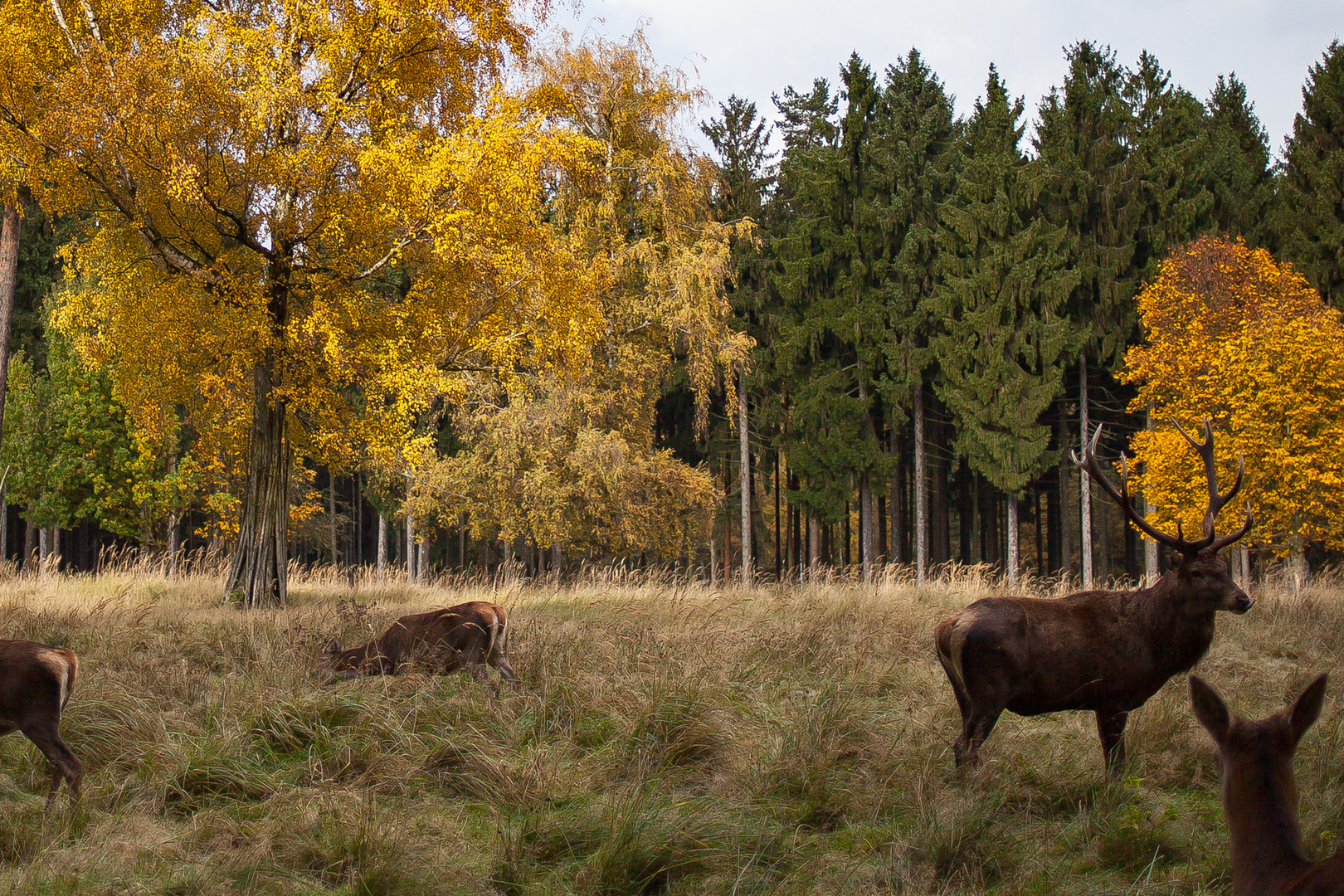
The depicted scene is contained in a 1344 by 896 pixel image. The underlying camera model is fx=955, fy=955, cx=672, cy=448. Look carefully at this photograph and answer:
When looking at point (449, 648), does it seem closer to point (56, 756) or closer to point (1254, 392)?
point (56, 756)

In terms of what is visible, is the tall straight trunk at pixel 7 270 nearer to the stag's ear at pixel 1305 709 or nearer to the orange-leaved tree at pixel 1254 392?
the stag's ear at pixel 1305 709

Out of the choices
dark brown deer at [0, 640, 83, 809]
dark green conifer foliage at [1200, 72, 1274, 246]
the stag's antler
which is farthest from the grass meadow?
dark green conifer foliage at [1200, 72, 1274, 246]

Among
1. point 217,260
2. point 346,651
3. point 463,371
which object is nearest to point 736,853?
point 346,651

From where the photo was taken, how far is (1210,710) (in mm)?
2148

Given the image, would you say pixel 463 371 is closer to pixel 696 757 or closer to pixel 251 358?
pixel 251 358

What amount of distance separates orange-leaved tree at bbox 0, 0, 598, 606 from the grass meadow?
388 cm

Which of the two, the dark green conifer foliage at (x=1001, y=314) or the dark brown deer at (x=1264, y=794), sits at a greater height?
the dark green conifer foliage at (x=1001, y=314)

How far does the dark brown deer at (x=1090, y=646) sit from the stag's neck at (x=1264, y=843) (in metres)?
2.96

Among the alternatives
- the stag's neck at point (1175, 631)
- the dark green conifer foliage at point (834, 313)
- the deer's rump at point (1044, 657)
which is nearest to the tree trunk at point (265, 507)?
the deer's rump at point (1044, 657)

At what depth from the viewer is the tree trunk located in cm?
1223

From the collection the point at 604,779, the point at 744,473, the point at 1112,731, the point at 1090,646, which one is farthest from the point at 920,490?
the point at 604,779

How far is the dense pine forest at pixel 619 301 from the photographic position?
11.2m

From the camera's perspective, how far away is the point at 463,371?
14.3 metres

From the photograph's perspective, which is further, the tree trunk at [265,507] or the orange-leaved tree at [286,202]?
the tree trunk at [265,507]
